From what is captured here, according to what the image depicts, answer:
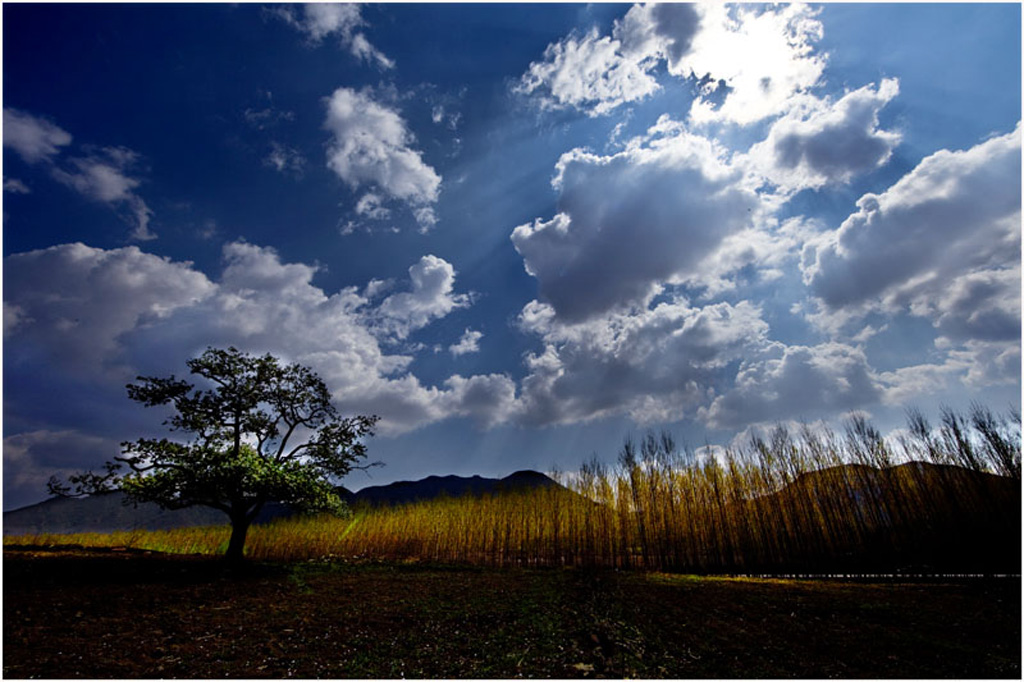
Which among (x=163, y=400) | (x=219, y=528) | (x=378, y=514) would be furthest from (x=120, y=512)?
(x=163, y=400)

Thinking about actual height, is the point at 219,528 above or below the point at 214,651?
below

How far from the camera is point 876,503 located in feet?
78.4

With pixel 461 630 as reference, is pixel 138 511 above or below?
below

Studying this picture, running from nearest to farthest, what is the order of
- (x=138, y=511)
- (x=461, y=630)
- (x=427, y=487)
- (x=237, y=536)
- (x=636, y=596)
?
1. (x=461, y=630)
2. (x=636, y=596)
3. (x=237, y=536)
4. (x=138, y=511)
5. (x=427, y=487)

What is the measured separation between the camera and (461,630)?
9.18 m

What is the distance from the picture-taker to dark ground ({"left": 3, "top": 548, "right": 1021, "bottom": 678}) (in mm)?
7035

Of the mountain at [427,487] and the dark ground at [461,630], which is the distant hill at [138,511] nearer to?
the mountain at [427,487]

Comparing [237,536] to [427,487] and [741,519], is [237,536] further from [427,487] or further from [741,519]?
[427,487]

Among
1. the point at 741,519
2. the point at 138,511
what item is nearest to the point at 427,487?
the point at 138,511

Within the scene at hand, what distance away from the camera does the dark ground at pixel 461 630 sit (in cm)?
704

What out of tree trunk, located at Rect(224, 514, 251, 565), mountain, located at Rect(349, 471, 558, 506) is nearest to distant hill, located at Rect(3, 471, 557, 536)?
mountain, located at Rect(349, 471, 558, 506)

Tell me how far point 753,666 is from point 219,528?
49.4m

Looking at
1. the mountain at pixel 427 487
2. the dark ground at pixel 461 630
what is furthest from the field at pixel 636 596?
the mountain at pixel 427 487

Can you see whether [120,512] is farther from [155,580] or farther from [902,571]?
[902,571]
